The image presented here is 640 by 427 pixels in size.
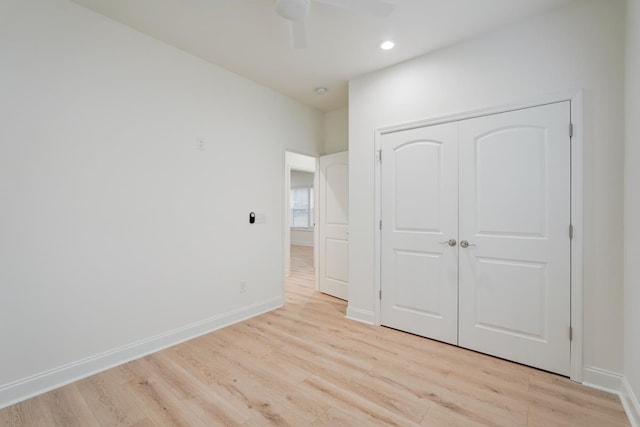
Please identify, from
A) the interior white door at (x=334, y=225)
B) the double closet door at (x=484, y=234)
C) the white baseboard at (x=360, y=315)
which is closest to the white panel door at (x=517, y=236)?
the double closet door at (x=484, y=234)

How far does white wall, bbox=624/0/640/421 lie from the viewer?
166cm

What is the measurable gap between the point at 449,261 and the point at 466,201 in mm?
562

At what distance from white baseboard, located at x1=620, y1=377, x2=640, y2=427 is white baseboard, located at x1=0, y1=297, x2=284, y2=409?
10.1 ft

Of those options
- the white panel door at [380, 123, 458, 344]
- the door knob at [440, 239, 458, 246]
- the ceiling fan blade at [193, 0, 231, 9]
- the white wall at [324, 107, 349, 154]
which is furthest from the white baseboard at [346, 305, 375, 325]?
the ceiling fan blade at [193, 0, 231, 9]

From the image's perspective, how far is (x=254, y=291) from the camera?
3361 mm

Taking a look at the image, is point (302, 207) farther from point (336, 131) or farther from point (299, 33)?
point (299, 33)

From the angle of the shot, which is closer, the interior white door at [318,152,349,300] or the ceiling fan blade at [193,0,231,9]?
the ceiling fan blade at [193,0,231,9]

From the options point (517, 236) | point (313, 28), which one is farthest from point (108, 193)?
point (517, 236)

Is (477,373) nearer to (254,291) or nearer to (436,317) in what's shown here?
(436,317)

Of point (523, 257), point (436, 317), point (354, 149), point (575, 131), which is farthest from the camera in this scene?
point (354, 149)

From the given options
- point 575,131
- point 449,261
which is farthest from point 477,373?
point 575,131

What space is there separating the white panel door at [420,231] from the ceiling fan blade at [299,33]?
4.29 feet

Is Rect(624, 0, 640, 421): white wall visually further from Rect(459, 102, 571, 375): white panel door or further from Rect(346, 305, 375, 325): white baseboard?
Rect(346, 305, 375, 325): white baseboard

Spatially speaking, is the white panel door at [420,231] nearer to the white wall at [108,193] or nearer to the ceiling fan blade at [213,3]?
the white wall at [108,193]
